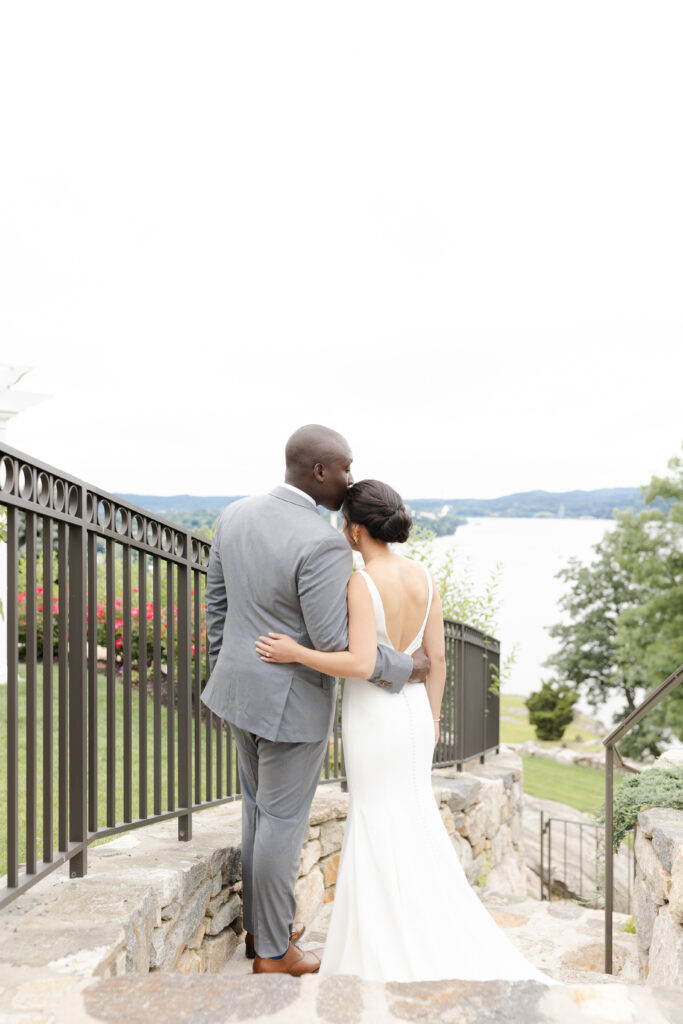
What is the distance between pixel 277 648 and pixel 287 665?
105 millimetres

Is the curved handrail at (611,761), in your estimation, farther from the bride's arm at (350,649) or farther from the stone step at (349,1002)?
the stone step at (349,1002)

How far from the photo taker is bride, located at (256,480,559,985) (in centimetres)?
276

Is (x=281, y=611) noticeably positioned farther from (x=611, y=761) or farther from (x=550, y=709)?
(x=550, y=709)

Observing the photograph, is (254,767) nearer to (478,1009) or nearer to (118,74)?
(478,1009)

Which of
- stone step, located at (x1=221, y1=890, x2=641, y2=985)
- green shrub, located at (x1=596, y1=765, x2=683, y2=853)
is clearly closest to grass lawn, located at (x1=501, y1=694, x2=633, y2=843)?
stone step, located at (x1=221, y1=890, x2=641, y2=985)

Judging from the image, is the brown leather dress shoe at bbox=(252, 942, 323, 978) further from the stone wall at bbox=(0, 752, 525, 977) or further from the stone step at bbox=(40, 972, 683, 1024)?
the stone step at bbox=(40, 972, 683, 1024)

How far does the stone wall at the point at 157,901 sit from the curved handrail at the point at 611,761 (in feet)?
5.25

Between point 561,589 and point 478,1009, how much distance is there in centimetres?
3700

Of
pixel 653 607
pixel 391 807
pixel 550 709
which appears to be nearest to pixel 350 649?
pixel 391 807

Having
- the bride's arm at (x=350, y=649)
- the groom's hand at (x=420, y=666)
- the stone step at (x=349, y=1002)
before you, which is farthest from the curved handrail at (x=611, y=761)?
the stone step at (x=349, y=1002)

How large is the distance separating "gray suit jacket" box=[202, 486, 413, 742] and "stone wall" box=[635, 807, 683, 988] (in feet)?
6.22

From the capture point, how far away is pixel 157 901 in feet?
8.71

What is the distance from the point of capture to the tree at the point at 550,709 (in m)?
30.8

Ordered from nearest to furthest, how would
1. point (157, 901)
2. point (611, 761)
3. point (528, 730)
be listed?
point (157, 901), point (611, 761), point (528, 730)
